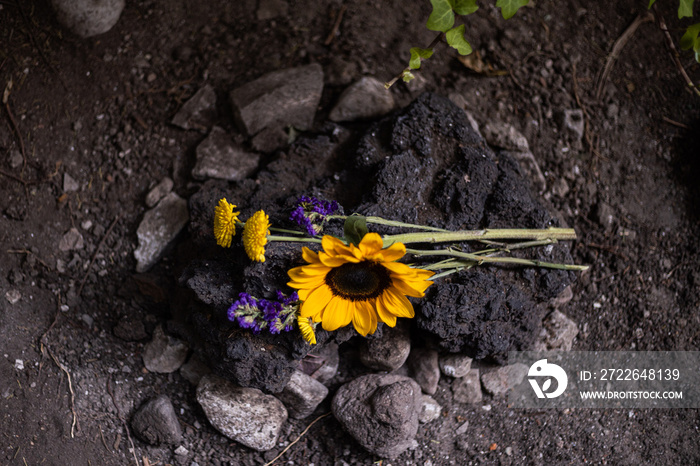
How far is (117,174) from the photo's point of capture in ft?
6.51

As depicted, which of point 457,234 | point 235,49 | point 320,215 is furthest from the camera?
point 235,49

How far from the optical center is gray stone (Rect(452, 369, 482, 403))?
1898 millimetres

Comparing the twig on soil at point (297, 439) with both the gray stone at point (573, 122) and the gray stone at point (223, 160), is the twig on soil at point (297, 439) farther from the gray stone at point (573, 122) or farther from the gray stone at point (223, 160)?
the gray stone at point (573, 122)

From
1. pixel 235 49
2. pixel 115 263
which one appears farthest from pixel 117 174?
pixel 235 49

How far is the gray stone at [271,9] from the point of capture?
2.09 meters

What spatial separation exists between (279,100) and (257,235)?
76cm

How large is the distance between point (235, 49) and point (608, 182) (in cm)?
159

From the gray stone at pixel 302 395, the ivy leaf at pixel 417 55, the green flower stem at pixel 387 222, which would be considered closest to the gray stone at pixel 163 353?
the gray stone at pixel 302 395

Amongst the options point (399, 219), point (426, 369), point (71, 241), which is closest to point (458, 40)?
point (399, 219)

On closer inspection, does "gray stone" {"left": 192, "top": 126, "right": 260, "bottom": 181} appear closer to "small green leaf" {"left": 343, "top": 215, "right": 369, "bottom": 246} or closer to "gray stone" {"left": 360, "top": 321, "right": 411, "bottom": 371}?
"small green leaf" {"left": 343, "top": 215, "right": 369, "bottom": 246}

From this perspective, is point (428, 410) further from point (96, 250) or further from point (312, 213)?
point (96, 250)

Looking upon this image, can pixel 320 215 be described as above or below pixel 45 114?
below

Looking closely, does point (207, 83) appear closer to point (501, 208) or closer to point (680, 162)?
point (501, 208)

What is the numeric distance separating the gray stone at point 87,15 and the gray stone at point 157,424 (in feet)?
4.69
